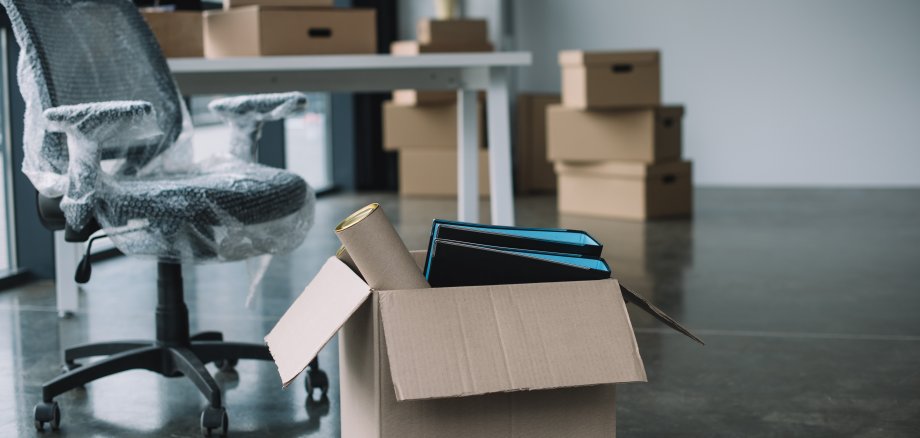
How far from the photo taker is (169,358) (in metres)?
2.09

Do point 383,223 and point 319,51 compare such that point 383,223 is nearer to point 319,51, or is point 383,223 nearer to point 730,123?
point 319,51

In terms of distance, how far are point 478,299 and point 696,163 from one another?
5.31 meters

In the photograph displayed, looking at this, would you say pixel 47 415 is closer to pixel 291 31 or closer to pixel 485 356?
pixel 485 356

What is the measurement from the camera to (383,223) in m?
1.31

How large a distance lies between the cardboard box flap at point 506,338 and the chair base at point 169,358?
2.60 feet

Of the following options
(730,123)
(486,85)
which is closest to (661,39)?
(730,123)

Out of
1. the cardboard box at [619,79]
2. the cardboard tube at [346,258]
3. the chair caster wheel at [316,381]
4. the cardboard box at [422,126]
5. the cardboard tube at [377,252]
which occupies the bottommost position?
the chair caster wheel at [316,381]

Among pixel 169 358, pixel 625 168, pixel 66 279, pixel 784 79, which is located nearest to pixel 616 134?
pixel 625 168

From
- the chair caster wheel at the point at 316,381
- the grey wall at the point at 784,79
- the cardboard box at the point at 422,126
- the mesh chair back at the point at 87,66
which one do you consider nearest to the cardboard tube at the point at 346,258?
the chair caster wheel at the point at 316,381

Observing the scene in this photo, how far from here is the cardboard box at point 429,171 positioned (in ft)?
18.7

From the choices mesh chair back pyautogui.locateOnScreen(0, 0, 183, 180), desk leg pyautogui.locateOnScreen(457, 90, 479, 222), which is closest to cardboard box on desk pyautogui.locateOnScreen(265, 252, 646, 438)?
mesh chair back pyautogui.locateOnScreen(0, 0, 183, 180)

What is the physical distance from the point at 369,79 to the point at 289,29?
24cm

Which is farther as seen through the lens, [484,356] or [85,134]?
[85,134]

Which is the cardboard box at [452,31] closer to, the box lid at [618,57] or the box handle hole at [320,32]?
the box lid at [618,57]
